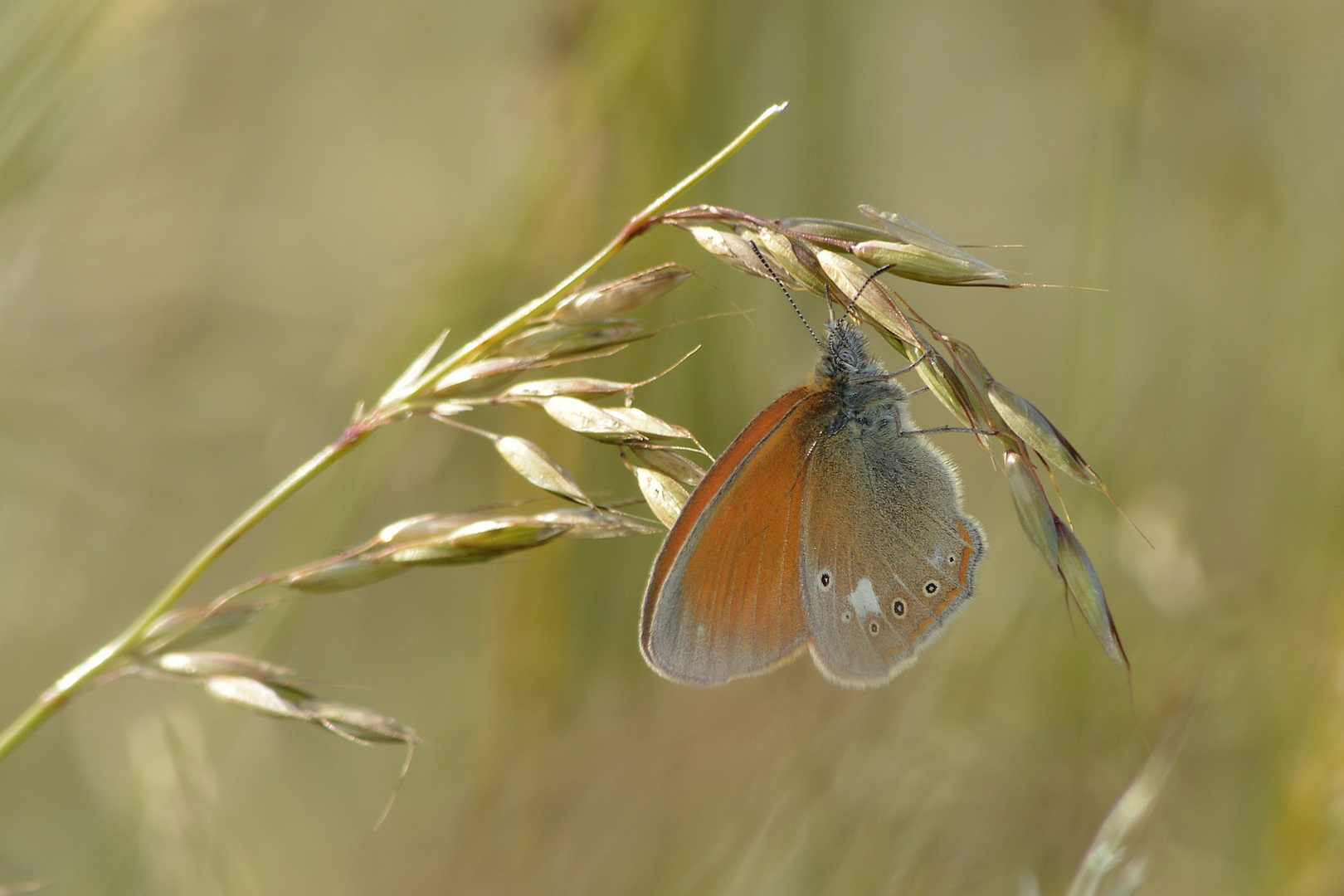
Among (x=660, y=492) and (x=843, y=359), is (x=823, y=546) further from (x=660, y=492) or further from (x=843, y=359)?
(x=660, y=492)

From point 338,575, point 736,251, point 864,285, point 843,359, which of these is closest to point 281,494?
point 338,575

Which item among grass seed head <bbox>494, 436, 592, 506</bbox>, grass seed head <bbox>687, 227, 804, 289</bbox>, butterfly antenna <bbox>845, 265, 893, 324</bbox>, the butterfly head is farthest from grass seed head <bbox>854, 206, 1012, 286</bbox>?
the butterfly head

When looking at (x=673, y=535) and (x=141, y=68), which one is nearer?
(x=673, y=535)

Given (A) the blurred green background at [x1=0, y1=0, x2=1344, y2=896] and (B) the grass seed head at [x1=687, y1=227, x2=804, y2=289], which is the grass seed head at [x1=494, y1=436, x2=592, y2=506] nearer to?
(B) the grass seed head at [x1=687, y1=227, x2=804, y2=289]

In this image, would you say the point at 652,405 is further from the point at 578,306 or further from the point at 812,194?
Answer: the point at 578,306

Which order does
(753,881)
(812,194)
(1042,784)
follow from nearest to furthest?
(753,881) → (1042,784) → (812,194)

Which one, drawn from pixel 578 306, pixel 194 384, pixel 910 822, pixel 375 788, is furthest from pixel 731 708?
pixel 194 384

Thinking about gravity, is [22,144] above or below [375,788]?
above
